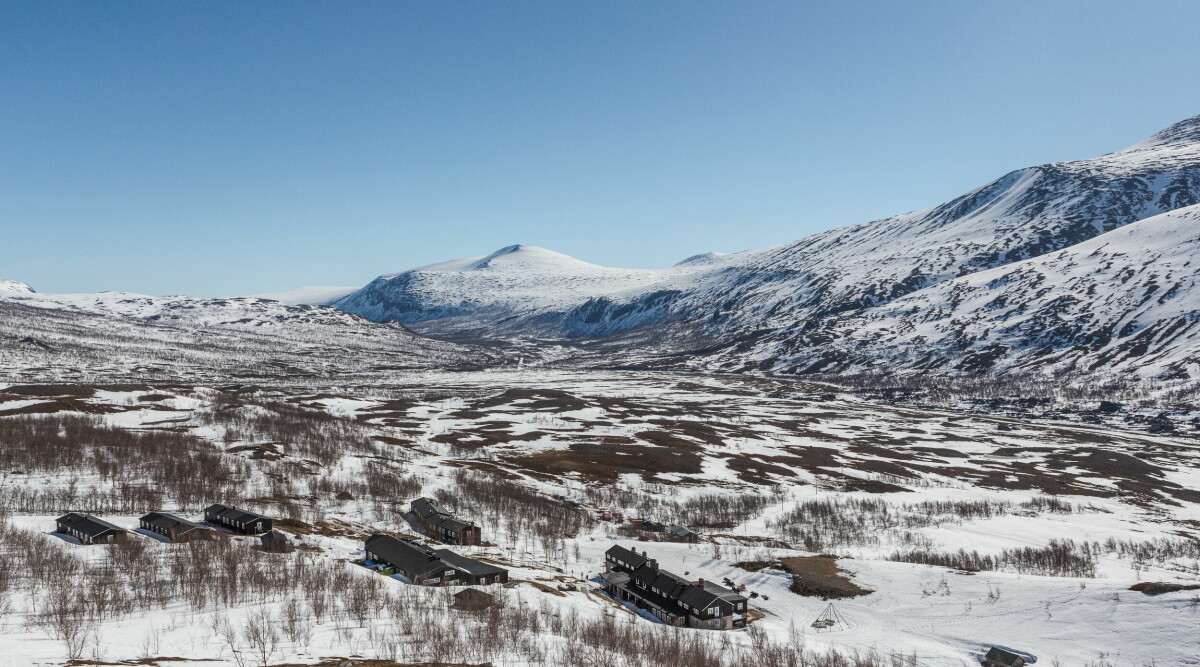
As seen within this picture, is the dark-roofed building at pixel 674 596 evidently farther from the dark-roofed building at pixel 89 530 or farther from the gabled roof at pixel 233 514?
the dark-roofed building at pixel 89 530

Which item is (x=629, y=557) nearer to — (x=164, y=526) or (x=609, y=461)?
(x=164, y=526)

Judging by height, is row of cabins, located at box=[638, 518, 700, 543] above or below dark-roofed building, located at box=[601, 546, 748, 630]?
below

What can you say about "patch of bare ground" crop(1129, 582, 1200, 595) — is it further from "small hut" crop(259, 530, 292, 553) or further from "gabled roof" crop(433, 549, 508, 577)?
"small hut" crop(259, 530, 292, 553)

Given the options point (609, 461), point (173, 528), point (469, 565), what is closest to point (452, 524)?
point (469, 565)

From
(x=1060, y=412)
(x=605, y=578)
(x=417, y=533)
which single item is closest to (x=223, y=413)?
(x=417, y=533)

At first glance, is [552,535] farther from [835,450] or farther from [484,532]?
[835,450]

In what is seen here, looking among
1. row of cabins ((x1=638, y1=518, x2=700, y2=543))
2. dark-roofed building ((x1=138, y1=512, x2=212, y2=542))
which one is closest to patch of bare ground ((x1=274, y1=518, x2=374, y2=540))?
dark-roofed building ((x1=138, y1=512, x2=212, y2=542))
